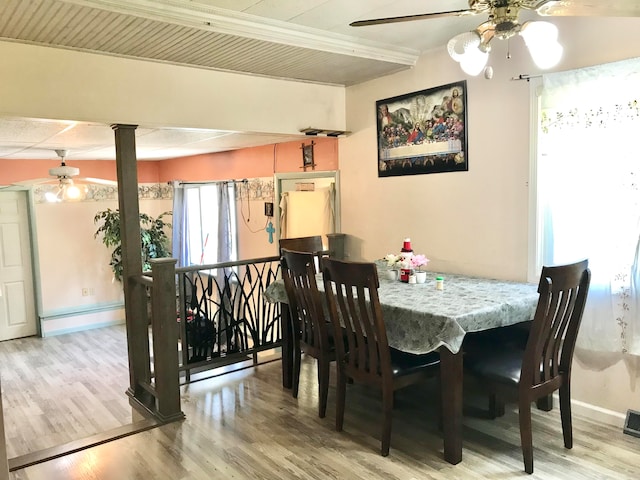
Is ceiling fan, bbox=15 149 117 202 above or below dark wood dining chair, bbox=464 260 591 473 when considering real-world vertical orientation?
above

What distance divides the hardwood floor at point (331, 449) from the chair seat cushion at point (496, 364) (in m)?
0.43

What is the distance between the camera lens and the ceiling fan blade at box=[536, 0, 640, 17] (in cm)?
172

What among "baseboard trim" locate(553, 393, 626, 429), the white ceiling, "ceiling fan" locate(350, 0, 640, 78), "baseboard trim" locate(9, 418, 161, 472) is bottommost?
"baseboard trim" locate(9, 418, 161, 472)

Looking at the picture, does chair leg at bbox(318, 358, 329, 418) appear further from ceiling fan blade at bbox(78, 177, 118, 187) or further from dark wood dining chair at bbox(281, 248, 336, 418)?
ceiling fan blade at bbox(78, 177, 118, 187)

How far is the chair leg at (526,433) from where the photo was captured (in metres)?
2.37

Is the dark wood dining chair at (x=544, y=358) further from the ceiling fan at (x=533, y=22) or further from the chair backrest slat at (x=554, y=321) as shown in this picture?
the ceiling fan at (x=533, y=22)

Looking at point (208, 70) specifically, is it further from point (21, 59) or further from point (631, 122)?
point (631, 122)

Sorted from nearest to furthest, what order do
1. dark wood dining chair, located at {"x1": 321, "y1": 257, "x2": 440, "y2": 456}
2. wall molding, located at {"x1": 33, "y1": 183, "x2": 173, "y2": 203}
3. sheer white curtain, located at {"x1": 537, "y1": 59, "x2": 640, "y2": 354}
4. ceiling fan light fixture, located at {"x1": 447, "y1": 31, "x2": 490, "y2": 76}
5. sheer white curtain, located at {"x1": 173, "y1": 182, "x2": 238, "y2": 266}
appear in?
ceiling fan light fixture, located at {"x1": 447, "y1": 31, "x2": 490, "y2": 76}
dark wood dining chair, located at {"x1": 321, "y1": 257, "x2": 440, "y2": 456}
sheer white curtain, located at {"x1": 537, "y1": 59, "x2": 640, "y2": 354}
wall molding, located at {"x1": 33, "y1": 183, "x2": 173, "y2": 203}
sheer white curtain, located at {"x1": 173, "y1": 182, "x2": 238, "y2": 266}

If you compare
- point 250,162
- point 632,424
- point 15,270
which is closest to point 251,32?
point 250,162

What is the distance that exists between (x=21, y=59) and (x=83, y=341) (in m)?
4.18

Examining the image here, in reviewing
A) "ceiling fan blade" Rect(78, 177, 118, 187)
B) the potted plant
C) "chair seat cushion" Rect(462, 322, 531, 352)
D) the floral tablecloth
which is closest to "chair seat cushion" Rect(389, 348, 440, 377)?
the floral tablecloth

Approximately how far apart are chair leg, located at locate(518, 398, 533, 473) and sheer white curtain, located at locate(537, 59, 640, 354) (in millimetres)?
734

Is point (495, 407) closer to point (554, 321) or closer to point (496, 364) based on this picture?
point (496, 364)

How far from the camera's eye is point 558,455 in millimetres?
2543
